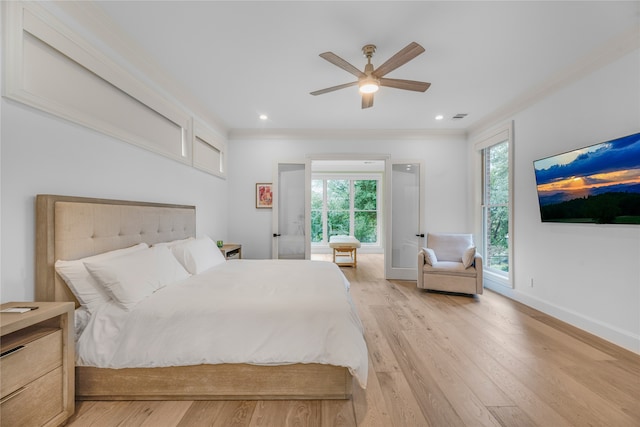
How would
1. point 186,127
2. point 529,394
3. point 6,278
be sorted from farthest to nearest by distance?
1. point 186,127
2. point 529,394
3. point 6,278

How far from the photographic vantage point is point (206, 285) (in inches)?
84.0

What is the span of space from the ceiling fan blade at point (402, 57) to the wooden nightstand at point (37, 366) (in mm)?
2797

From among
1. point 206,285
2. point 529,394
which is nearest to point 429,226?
point 529,394

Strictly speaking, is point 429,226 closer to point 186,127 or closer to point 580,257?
point 580,257

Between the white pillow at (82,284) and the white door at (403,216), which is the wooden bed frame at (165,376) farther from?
the white door at (403,216)

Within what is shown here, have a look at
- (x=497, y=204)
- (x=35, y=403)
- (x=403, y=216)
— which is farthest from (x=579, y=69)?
(x=35, y=403)

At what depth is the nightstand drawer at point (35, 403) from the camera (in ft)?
3.92

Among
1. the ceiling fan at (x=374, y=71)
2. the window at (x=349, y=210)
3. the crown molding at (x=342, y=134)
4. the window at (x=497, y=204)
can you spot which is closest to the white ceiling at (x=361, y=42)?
the ceiling fan at (x=374, y=71)

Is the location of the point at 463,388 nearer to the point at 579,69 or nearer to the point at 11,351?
the point at 11,351

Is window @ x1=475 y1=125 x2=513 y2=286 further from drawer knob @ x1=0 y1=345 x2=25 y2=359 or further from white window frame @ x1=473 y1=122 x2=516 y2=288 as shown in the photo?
drawer knob @ x1=0 y1=345 x2=25 y2=359

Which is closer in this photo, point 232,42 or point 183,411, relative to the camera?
point 183,411

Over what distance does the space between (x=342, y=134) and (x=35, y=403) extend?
15.3ft

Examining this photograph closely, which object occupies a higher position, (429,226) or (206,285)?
(429,226)

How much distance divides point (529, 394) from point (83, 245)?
3.25 meters
